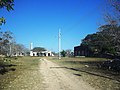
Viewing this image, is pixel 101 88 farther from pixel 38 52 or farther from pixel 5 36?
pixel 38 52

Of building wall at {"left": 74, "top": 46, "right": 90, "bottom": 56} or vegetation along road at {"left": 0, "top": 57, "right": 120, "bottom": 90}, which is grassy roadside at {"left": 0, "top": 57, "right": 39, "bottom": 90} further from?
building wall at {"left": 74, "top": 46, "right": 90, "bottom": 56}

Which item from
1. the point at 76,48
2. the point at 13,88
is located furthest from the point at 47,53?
the point at 13,88

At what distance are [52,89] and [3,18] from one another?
641 cm

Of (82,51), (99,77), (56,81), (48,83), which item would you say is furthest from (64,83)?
(82,51)

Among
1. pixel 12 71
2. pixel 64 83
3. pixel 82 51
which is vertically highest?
pixel 82 51

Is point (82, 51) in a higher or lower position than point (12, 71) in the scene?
higher

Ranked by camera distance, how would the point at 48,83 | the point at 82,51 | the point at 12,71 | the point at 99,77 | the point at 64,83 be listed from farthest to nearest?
the point at 82,51 → the point at 12,71 → the point at 99,77 → the point at 48,83 → the point at 64,83

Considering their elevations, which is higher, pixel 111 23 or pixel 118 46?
pixel 111 23

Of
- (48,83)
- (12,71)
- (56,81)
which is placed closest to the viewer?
(48,83)

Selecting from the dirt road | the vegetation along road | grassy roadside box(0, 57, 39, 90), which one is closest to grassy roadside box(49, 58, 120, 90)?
the vegetation along road

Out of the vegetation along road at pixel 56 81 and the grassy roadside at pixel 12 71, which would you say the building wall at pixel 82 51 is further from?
the vegetation along road at pixel 56 81

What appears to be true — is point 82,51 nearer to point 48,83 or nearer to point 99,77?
point 99,77

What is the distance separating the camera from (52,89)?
1243 centimetres

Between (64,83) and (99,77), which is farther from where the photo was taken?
(99,77)
